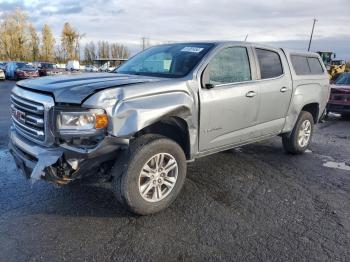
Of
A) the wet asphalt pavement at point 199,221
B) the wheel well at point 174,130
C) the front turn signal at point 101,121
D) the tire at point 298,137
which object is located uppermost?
the front turn signal at point 101,121

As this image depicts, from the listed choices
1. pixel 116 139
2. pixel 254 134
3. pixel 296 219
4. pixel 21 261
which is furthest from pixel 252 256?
pixel 254 134

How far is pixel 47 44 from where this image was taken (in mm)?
65188

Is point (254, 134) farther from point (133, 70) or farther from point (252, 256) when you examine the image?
point (252, 256)

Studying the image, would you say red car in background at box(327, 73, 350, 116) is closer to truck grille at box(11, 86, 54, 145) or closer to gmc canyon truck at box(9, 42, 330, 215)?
gmc canyon truck at box(9, 42, 330, 215)

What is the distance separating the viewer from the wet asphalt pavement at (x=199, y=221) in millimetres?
3211

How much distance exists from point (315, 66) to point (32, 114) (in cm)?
516

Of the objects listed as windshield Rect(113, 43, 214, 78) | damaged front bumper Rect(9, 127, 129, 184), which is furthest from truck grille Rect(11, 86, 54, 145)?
windshield Rect(113, 43, 214, 78)

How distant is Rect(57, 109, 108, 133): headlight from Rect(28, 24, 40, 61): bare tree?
6524 centimetres

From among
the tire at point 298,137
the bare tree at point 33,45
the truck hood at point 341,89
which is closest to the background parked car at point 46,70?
the truck hood at point 341,89

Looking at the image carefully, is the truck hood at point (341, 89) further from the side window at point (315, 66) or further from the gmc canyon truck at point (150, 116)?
the gmc canyon truck at point (150, 116)

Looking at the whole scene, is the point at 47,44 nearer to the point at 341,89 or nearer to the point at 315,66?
the point at 341,89

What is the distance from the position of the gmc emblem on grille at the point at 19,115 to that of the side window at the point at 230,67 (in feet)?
7.08

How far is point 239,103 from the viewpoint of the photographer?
4715 mm

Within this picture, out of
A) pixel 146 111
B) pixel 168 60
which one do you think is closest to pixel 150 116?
pixel 146 111
